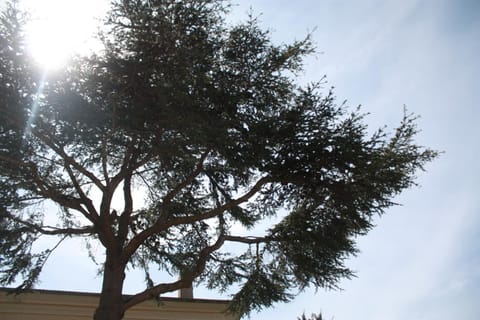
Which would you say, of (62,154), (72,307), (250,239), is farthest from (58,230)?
(72,307)

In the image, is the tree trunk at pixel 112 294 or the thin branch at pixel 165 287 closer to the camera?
the tree trunk at pixel 112 294

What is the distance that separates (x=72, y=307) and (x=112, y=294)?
274 inches

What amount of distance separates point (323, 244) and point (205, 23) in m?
5.51

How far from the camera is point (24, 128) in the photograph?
8781 millimetres

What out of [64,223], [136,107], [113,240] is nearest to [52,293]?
[64,223]

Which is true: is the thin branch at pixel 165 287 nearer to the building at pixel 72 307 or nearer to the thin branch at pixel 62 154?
the thin branch at pixel 62 154

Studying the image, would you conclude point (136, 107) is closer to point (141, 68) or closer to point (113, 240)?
point (141, 68)

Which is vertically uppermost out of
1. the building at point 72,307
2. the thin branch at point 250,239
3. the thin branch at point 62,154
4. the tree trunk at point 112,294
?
the thin branch at point 62,154

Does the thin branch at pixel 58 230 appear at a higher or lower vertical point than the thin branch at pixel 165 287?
higher

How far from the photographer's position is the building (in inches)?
596

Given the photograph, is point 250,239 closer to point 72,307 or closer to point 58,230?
point 58,230

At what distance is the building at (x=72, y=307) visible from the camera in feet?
49.7

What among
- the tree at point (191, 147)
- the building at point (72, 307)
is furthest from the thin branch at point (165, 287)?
the building at point (72, 307)

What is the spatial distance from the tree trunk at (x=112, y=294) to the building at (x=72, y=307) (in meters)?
5.08
